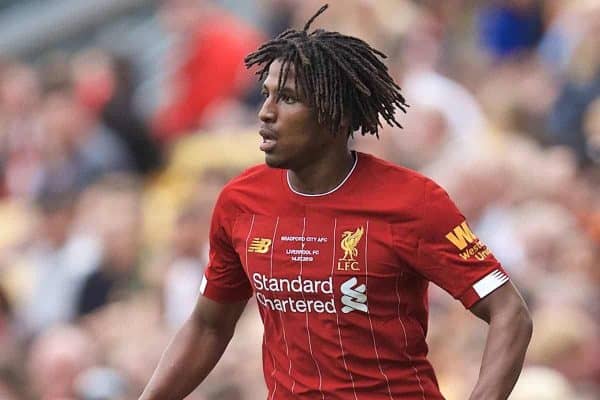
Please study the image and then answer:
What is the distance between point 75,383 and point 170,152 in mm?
3280

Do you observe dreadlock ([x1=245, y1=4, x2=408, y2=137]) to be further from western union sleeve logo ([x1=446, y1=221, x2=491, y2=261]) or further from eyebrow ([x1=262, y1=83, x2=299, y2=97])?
western union sleeve logo ([x1=446, y1=221, x2=491, y2=261])

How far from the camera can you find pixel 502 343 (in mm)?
4836

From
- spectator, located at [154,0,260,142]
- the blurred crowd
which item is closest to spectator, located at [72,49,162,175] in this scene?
the blurred crowd

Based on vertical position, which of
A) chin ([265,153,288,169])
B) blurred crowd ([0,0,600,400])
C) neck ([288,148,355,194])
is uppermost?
chin ([265,153,288,169])

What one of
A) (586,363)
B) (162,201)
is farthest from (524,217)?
(162,201)

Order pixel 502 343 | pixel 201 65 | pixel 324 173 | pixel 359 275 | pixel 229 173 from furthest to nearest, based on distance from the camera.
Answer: pixel 201 65
pixel 229 173
pixel 324 173
pixel 359 275
pixel 502 343

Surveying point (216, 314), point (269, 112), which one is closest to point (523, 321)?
point (269, 112)

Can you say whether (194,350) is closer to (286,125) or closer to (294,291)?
(294,291)

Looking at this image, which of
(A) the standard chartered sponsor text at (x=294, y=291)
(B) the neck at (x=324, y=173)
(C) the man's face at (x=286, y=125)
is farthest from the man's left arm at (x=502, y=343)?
(C) the man's face at (x=286, y=125)

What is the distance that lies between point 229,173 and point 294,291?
5.19m

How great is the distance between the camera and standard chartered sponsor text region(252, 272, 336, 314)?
196 inches

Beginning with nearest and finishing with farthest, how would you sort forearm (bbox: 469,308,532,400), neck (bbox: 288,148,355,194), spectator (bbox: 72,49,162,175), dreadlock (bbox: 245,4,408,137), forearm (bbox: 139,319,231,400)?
forearm (bbox: 469,308,532,400) → dreadlock (bbox: 245,4,408,137) → neck (bbox: 288,148,355,194) → forearm (bbox: 139,319,231,400) → spectator (bbox: 72,49,162,175)

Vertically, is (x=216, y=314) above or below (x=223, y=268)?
below

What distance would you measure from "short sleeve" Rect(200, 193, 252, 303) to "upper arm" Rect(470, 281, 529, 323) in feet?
2.84
